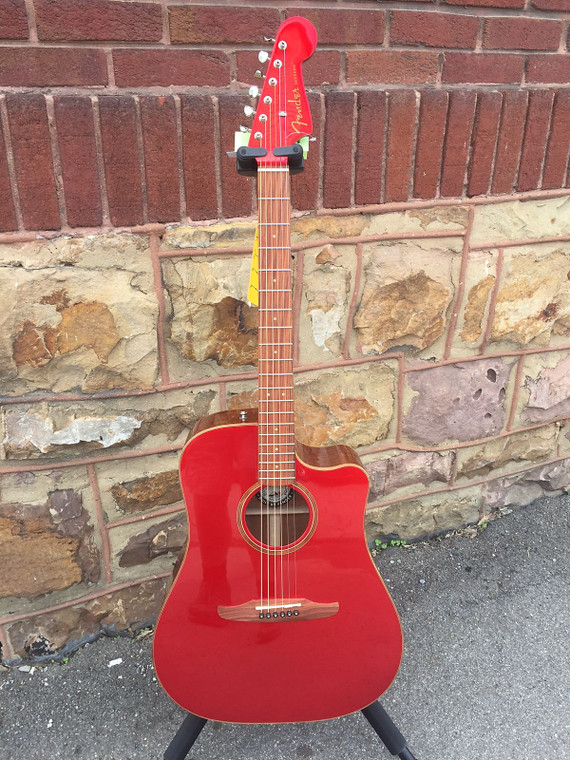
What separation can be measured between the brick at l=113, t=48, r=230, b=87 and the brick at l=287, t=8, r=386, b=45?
0.82ft

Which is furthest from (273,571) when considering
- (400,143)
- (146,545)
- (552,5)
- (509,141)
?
(552,5)

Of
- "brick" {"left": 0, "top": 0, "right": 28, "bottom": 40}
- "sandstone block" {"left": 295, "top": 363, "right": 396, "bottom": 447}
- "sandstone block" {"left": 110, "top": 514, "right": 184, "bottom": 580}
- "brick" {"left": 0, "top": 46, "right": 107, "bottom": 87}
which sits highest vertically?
"brick" {"left": 0, "top": 0, "right": 28, "bottom": 40}

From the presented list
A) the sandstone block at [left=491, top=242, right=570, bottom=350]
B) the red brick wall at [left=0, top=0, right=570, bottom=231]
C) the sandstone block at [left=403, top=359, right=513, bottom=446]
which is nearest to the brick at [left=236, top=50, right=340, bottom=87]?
the red brick wall at [left=0, top=0, right=570, bottom=231]

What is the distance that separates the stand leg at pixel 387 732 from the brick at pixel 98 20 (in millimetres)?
1798

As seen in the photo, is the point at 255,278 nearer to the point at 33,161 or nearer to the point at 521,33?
the point at 33,161

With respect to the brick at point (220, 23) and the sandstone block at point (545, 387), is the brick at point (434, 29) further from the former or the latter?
the sandstone block at point (545, 387)

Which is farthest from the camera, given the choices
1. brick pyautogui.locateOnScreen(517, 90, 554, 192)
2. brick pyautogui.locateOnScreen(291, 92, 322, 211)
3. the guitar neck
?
brick pyautogui.locateOnScreen(517, 90, 554, 192)

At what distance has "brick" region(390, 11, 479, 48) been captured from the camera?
1642 mm

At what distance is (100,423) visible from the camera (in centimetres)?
169

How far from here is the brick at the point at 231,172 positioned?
4.99ft

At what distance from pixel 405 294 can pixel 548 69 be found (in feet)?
2.71

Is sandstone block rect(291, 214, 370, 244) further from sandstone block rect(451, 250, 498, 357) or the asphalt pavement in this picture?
the asphalt pavement

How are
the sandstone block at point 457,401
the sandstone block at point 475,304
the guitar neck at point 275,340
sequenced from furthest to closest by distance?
the sandstone block at point 457,401
the sandstone block at point 475,304
the guitar neck at point 275,340

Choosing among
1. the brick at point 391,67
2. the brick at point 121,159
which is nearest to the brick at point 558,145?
the brick at point 391,67
